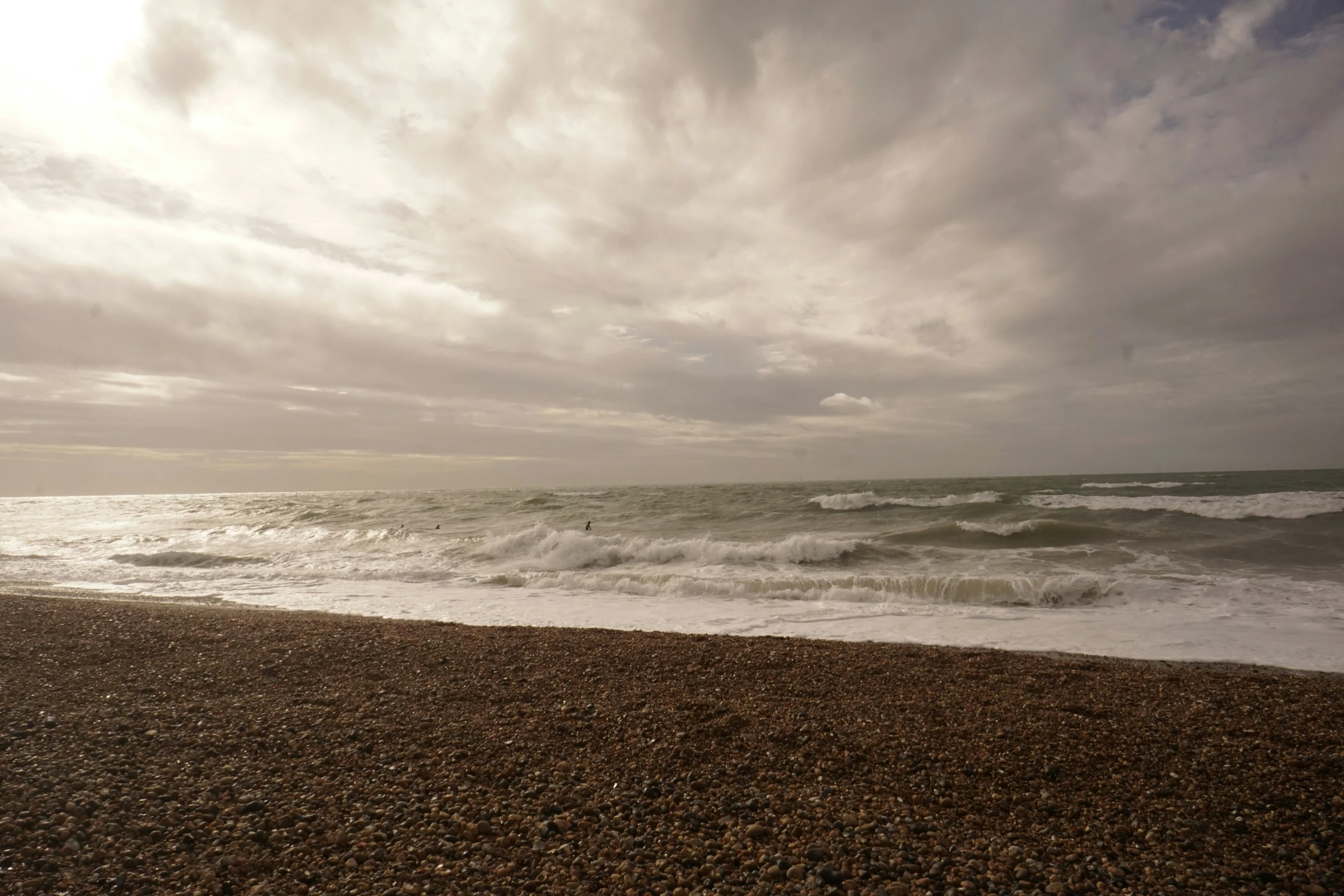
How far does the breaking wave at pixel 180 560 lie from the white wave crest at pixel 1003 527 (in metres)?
21.7

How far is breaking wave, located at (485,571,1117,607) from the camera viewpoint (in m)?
11.6

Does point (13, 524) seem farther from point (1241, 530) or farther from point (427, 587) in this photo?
point (1241, 530)

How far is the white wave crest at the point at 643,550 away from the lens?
17109mm

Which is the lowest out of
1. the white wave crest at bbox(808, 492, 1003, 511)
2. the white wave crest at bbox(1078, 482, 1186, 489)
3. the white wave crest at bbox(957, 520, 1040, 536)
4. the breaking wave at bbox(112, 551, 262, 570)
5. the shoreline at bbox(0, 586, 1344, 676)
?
the breaking wave at bbox(112, 551, 262, 570)

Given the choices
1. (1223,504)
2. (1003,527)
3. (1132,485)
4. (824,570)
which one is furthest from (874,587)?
(1132,485)

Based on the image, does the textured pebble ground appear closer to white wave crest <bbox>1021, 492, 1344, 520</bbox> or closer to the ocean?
the ocean

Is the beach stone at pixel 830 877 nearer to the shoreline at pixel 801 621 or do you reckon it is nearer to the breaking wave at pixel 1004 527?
the shoreline at pixel 801 621

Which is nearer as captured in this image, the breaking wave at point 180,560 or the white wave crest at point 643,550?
the white wave crest at point 643,550

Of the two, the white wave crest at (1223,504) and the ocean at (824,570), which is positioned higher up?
the white wave crest at (1223,504)

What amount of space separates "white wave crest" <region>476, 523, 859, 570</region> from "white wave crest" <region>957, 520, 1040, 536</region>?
470 centimetres

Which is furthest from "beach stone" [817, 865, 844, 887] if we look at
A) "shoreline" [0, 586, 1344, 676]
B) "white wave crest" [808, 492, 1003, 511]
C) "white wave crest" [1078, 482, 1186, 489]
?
"white wave crest" [1078, 482, 1186, 489]

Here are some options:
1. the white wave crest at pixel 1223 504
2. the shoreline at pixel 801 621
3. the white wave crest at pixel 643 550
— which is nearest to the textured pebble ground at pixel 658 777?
the shoreline at pixel 801 621

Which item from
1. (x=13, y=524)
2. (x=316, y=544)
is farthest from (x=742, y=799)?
(x=13, y=524)

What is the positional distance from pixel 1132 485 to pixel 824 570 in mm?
44586
